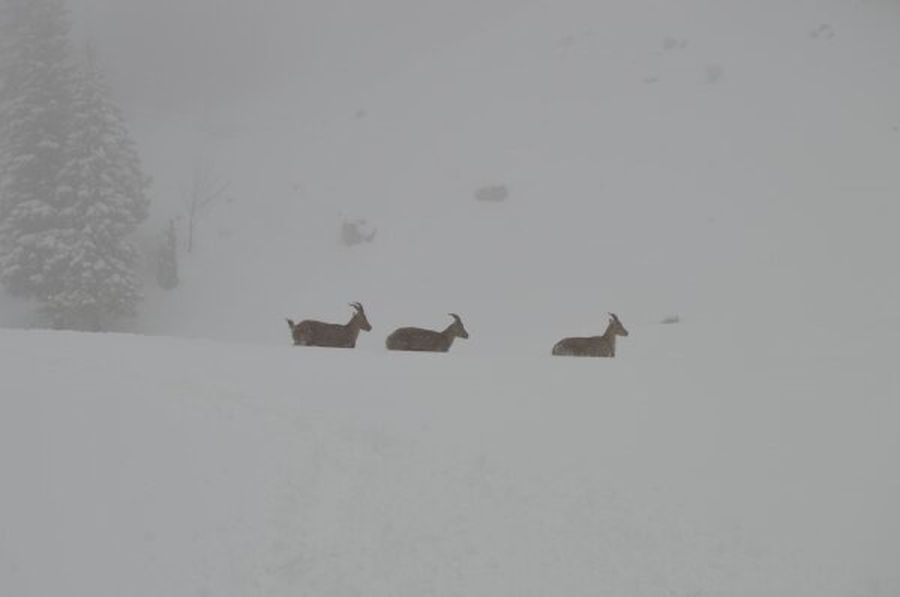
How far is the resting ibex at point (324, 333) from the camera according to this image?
16.8 metres

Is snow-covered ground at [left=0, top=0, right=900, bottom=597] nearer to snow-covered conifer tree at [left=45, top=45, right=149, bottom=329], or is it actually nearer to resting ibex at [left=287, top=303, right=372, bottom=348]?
resting ibex at [left=287, top=303, right=372, bottom=348]

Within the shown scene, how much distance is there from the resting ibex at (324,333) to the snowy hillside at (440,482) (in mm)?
3701

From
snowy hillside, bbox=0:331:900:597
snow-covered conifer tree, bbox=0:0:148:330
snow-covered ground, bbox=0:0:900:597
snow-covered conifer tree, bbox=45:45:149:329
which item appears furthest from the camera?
snow-covered conifer tree, bbox=0:0:148:330

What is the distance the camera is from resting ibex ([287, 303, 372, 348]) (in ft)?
55.3

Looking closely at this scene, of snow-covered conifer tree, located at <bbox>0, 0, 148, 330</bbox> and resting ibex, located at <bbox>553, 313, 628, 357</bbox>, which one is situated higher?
snow-covered conifer tree, located at <bbox>0, 0, 148, 330</bbox>

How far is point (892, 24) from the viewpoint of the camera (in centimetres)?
4834

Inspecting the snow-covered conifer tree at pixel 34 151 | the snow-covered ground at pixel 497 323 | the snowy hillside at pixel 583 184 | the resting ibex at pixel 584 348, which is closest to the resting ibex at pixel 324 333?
the snow-covered ground at pixel 497 323

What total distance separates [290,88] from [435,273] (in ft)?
113

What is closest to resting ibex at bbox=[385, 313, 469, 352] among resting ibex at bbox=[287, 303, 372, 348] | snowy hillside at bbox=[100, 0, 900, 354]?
resting ibex at bbox=[287, 303, 372, 348]

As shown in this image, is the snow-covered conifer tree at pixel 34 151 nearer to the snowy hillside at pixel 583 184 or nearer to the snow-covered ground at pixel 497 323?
the snow-covered ground at pixel 497 323

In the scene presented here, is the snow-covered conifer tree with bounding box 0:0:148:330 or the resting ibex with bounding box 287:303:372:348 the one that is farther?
the snow-covered conifer tree with bounding box 0:0:148:330

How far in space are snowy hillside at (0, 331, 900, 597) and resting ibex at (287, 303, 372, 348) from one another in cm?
370

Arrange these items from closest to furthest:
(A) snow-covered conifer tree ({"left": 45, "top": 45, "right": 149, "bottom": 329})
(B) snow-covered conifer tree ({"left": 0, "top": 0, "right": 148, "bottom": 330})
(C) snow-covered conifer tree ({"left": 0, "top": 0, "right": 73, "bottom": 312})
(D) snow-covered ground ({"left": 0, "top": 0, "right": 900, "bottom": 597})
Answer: (D) snow-covered ground ({"left": 0, "top": 0, "right": 900, "bottom": 597}) → (A) snow-covered conifer tree ({"left": 45, "top": 45, "right": 149, "bottom": 329}) → (B) snow-covered conifer tree ({"left": 0, "top": 0, "right": 148, "bottom": 330}) → (C) snow-covered conifer tree ({"left": 0, "top": 0, "right": 73, "bottom": 312})

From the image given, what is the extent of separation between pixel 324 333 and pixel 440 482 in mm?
7739
